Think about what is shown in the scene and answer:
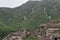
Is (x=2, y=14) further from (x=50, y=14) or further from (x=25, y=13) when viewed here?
(x=50, y=14)

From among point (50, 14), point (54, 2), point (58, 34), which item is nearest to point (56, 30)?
point (58, 34)

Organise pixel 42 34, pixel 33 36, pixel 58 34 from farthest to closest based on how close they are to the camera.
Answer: pixel 42 34
pixel 33 36
pixel 58 34

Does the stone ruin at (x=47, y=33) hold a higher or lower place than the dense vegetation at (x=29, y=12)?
higher

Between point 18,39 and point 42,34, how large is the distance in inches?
122

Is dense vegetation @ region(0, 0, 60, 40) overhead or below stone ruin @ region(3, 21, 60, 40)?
below

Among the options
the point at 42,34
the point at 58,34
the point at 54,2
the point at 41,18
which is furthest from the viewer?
the point at 54,2

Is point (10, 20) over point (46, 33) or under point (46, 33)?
under

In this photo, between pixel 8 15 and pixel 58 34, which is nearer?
pixel 58 34

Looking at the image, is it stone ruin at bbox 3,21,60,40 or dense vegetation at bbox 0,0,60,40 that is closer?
stone ruin at bbox 3,21,60,40

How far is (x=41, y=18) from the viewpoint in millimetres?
64062

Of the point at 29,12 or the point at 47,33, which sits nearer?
the point at 47,33

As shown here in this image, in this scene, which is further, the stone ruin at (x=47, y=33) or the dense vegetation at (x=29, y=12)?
the dense vegetation at (x=29, y=12)

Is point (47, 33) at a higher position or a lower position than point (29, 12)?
higher

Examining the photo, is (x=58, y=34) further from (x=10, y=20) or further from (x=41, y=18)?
(x=10, y=20)
